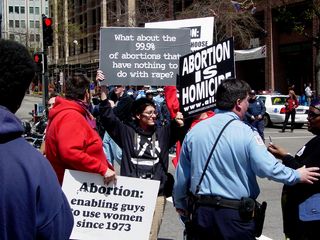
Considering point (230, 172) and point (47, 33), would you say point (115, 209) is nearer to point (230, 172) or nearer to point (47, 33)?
point (230, 172)

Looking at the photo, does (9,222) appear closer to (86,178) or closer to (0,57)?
(0,57)

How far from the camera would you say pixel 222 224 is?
12.9 ft

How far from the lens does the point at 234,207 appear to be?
155 inches

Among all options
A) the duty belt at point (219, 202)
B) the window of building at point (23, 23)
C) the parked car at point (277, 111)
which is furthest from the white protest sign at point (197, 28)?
the window of building at point (23, 23)

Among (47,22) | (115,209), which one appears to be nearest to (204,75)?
(115,209)

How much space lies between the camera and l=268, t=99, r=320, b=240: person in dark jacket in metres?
4.28

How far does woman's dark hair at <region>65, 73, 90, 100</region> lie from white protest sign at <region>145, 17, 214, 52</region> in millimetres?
2913

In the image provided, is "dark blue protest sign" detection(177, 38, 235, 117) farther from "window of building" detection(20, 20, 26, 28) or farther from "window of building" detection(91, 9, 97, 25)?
"window of building" detection(20, 20, 26, 28)

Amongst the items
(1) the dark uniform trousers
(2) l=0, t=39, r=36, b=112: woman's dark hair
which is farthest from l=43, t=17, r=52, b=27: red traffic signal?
(2) l=0, t=39, r=36, b=112: woman's dark hair

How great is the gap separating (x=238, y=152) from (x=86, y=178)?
145cm

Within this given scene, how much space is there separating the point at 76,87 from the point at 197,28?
3.32 m

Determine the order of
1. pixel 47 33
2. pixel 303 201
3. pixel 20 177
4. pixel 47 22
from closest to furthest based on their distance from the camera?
1. pixel 20 177
2. pixel 303 201
3. pixel 47 33
4. pixel 47 22

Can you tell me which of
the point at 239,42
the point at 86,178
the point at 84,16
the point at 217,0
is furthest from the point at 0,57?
the point at 84,16

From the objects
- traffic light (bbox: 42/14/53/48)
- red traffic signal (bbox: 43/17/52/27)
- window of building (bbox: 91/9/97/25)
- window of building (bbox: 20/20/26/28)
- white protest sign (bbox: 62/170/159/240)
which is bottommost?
white protest sign (bbox: 62/170/159/240)
